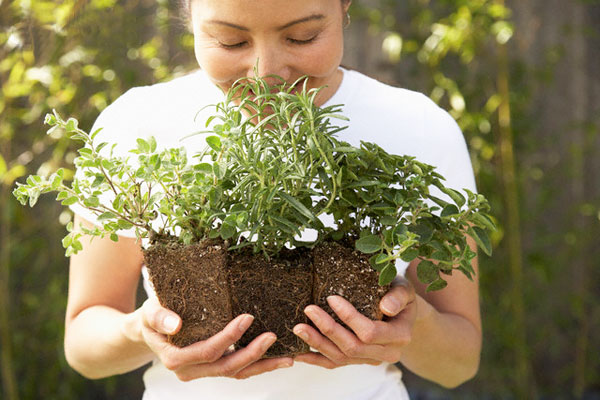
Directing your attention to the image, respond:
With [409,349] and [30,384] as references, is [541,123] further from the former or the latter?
[30,384]

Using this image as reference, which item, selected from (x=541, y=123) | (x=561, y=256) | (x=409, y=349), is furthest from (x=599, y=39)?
(x=409, y=349)

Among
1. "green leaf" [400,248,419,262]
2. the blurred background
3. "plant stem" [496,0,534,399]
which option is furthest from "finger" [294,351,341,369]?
"plant stem" [496,0,534,399]

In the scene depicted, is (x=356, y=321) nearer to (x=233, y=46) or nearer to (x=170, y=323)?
(x=170, y=323)

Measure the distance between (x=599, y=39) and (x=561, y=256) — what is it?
3.45 feet

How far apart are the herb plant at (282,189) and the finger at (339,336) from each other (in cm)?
10

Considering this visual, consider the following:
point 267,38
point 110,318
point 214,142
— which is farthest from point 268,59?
point 110,318

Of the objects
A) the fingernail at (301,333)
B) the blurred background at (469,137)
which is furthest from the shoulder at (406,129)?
the blurred background at (469,137)

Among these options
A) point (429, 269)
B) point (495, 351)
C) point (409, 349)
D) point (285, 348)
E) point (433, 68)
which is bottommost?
point (495, 351)

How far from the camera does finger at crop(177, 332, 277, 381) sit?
947 millimetres

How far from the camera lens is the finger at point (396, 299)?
969 mm

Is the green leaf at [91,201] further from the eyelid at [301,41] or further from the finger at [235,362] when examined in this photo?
the eyelid at [301,41]

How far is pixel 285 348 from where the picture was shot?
1.00 m

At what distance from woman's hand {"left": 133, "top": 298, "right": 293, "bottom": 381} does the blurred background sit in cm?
156

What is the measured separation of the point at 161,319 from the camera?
0.97 metres
